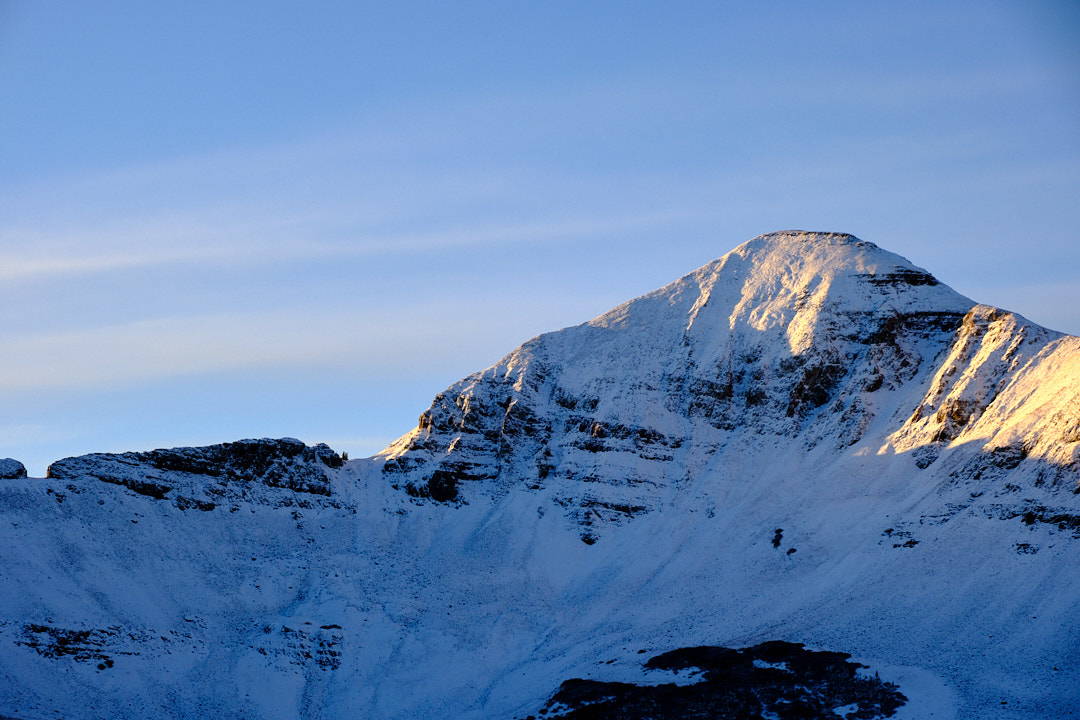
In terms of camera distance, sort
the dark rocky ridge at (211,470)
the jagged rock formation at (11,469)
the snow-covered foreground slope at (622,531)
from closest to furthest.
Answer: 1. the snow-covered foreground slope at (622,531)
2. the jagged rock formation at (11,469)
3. the dark rocky ridge at (211,470)

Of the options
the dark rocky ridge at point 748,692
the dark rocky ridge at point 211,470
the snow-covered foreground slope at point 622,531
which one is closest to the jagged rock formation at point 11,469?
the snow-covered foreground slope at point 622,531

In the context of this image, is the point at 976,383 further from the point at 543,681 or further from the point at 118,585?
the point at 118,585

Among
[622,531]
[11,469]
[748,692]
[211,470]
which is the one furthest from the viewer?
[622,531]

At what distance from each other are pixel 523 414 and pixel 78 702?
60.4 m

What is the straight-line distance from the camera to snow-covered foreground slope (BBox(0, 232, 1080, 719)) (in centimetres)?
9388

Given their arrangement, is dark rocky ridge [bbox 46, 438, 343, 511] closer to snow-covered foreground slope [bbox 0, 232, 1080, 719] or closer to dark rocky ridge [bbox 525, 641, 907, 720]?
snow-covered foreground slope [bbox 0, 232, 1080, 719]

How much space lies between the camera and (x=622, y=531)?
122500 mm

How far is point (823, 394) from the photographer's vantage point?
130875 mm

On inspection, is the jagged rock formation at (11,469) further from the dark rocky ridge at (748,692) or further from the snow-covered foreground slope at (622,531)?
the dark rocky ridge at (748,692)

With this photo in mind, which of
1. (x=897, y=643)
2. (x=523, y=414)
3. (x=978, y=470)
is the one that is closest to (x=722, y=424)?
(x=523, y=414)

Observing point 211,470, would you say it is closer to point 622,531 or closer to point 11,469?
point 11,469

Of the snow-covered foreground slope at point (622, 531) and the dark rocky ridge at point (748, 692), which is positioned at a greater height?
the snow-covered foreground slope at point (622, 531)

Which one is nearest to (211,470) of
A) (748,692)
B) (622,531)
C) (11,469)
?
(11,469)

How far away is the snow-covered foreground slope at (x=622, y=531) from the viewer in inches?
3696
